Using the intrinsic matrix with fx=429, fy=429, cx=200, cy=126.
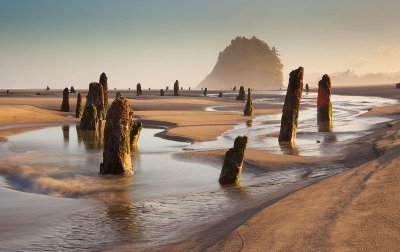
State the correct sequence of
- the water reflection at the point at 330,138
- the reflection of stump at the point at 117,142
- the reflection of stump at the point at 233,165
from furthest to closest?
1. the water reflection at the point at 330,138
2. the reflection of stump at the point at 117,142
3. the reflection of stump at the point at 233,165

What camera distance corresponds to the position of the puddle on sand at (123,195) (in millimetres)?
5879

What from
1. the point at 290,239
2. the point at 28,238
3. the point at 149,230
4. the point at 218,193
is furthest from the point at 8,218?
the point at 290,239

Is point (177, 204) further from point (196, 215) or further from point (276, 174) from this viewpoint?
point (276, 174)

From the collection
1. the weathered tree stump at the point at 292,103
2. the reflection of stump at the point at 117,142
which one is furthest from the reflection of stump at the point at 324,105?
the reflection of stump at the point at 117,142

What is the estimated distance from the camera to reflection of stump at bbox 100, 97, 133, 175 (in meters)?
10.3

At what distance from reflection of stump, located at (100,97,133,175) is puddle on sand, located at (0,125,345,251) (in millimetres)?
373

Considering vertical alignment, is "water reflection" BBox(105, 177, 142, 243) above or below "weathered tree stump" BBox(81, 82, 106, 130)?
below

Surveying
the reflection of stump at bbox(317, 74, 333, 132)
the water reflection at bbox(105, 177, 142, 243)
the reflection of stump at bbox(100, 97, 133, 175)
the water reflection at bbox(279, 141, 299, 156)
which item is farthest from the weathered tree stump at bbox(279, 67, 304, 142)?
the water reflection at bbox(105, 177, 142, 243)

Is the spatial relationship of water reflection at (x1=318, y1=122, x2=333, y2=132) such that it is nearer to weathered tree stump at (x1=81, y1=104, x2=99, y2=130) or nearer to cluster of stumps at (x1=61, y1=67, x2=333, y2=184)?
cluster of stumps at (x1=61, y1=67, x2=333, y2=184)

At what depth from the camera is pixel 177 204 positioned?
25.0 ft

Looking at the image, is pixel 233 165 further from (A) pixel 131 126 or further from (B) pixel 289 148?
(A) pixel 131 126

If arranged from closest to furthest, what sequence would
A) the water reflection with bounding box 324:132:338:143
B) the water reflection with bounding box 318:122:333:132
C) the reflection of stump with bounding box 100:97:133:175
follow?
1. the reflection of stump with bounding box 100:97:133:175
2. the water reflection with bounding box 324:132:338:143
3. the water reflection with bounding box 318:122:333:132

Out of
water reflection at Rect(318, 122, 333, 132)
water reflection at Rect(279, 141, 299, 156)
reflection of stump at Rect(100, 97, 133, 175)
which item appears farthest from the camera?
water reflection at Rect(318, 122, 333, 132)

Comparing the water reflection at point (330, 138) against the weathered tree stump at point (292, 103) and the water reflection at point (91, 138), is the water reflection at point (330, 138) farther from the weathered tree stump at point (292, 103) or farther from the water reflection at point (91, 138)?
the water reflection at point (91, 138)
